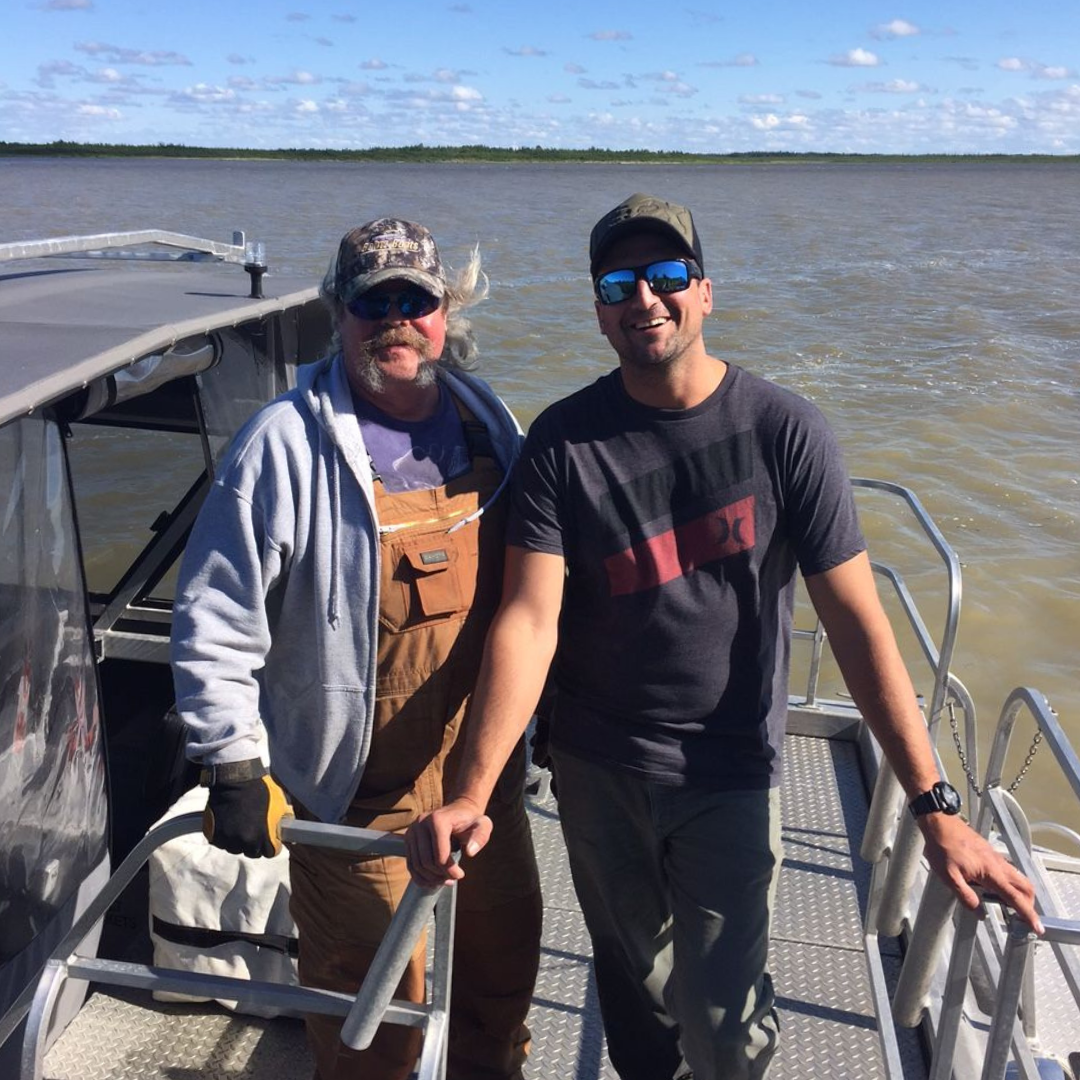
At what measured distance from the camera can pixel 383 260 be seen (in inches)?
81.7

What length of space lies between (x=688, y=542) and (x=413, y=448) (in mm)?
545

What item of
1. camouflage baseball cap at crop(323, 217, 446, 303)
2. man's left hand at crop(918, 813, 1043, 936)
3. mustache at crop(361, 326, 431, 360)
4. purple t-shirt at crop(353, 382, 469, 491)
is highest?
camouflage baseball cap at crop(323, 217, 446, 303)

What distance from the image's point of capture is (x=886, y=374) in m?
13.8

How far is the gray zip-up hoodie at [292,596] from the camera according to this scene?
1.94 m

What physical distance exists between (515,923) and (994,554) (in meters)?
7.02

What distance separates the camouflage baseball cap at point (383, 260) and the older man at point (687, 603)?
32 centimetres

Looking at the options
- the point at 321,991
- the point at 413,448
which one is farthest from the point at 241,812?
the point at 413,448

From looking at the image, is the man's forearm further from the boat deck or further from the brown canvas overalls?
the boat deck

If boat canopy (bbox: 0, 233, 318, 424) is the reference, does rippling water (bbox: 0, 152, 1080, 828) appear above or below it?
below

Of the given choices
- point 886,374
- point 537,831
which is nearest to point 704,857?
point 537,831

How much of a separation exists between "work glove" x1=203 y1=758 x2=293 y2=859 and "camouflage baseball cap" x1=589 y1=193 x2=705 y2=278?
1.06 meters

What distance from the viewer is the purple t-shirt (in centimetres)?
208

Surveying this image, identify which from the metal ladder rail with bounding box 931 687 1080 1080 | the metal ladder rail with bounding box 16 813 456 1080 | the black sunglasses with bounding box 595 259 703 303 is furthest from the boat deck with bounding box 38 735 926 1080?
the black sunglasses with bounding box 595 259 703 303

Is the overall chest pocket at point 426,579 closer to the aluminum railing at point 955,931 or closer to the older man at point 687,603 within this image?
the older man at point 687,603
